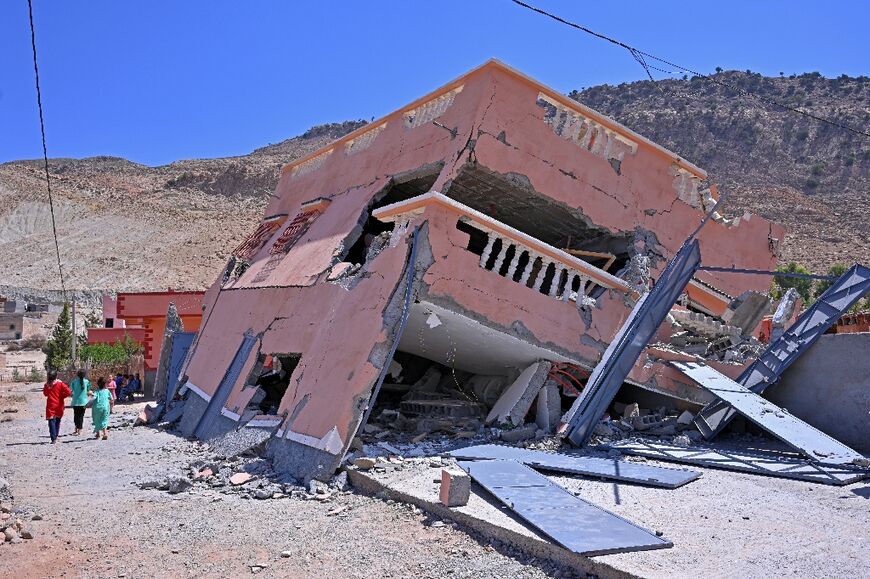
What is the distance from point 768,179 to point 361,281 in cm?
5156

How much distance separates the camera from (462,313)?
29.0 feet

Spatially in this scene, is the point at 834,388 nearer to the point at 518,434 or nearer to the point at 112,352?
the point at 518,434

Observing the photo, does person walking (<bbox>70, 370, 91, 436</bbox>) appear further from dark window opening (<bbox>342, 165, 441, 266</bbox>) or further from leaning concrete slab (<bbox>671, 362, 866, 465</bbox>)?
leaning concrete slab (<bbox>671, 362, 866, 465</bbox>)

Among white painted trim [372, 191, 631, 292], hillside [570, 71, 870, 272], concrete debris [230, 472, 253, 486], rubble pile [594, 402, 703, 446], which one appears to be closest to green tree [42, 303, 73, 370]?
concrete debris [230, 472, 253, 486]

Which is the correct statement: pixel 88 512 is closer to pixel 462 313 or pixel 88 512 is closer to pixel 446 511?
pixel 446 511

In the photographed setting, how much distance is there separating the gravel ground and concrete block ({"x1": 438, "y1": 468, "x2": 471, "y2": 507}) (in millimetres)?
196

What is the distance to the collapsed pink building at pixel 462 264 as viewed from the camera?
343 inches

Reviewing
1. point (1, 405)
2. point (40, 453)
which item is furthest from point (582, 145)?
point (1, 405)

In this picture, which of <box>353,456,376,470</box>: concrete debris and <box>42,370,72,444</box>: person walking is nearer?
<box>353,456,376,470</box>: concrete debris

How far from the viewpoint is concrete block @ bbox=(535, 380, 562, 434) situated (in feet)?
30.5

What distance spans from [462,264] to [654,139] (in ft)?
172

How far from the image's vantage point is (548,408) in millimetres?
9375

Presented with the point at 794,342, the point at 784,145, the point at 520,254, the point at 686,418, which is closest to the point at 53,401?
the point at 520,254

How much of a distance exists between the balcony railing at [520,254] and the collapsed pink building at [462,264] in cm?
3
